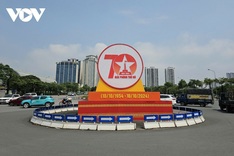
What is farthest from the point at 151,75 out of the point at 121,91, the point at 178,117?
the point at 178,117

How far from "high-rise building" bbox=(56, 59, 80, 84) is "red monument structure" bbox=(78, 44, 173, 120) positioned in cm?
13076

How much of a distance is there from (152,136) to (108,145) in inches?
97.8

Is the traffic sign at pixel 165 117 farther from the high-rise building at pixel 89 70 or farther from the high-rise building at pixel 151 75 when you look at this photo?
the high-rise building at pixel 89 70

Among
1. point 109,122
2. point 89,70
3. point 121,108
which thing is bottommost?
point 109,122

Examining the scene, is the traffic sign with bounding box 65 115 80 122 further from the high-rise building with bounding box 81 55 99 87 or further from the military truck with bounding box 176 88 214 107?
the high-rise building with bounding box 81 55 99 87

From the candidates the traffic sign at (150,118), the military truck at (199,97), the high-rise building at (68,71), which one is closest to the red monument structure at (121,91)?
the traffic sign at (150,118)

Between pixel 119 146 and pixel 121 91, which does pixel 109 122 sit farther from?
pixel 121 91

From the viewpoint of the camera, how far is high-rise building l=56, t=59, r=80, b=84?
144375 mm

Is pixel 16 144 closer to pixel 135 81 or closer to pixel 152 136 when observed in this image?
pixel 152 136

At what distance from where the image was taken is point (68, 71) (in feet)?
482

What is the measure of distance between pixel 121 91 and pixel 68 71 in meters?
137

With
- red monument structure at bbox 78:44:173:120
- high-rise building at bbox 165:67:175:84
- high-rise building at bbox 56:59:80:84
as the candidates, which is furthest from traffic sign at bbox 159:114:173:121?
high-rise building at bbox 56:59:80:84

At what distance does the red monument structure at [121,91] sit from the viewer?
1403 cm

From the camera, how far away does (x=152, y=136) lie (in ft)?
28.3
